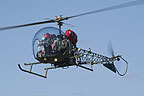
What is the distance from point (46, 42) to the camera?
20.5 m

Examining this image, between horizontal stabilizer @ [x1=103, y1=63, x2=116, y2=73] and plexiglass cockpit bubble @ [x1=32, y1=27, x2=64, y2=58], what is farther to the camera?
horizontal stabilizer @ [x1=103, y1=63, x2=116, y2=73]

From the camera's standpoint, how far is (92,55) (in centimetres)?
2181

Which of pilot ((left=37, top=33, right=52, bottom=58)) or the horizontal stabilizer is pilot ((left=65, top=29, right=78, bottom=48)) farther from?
the horizontal stabilizer

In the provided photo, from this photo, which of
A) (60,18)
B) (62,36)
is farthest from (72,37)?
(60,18)

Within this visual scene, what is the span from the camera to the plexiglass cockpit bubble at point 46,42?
20.4 meters

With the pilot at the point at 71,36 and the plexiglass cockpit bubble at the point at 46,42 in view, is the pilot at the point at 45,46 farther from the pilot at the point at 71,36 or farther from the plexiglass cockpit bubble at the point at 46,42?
the pilot at the point at 71,36

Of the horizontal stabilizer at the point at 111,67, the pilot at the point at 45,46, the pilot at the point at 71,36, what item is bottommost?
the horizontal stabilizer at the point at 111,67

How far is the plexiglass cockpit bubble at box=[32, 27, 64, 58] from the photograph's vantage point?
20359 mm

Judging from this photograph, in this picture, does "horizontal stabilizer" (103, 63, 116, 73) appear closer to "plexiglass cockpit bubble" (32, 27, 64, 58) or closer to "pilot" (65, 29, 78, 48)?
"pilot" (65, 29, 78, 48)

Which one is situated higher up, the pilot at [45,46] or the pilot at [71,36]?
the pilot at [71,36]

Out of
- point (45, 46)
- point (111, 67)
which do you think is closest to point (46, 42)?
point (45, 46)

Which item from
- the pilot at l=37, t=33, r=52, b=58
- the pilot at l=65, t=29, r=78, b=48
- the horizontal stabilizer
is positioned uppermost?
the pilot at l=65, t=29, r=78, b=48

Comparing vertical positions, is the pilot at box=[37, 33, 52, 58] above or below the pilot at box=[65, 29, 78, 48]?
below

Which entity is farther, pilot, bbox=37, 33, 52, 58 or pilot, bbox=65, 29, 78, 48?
pilot, bbox=65, 29, 78, 48
